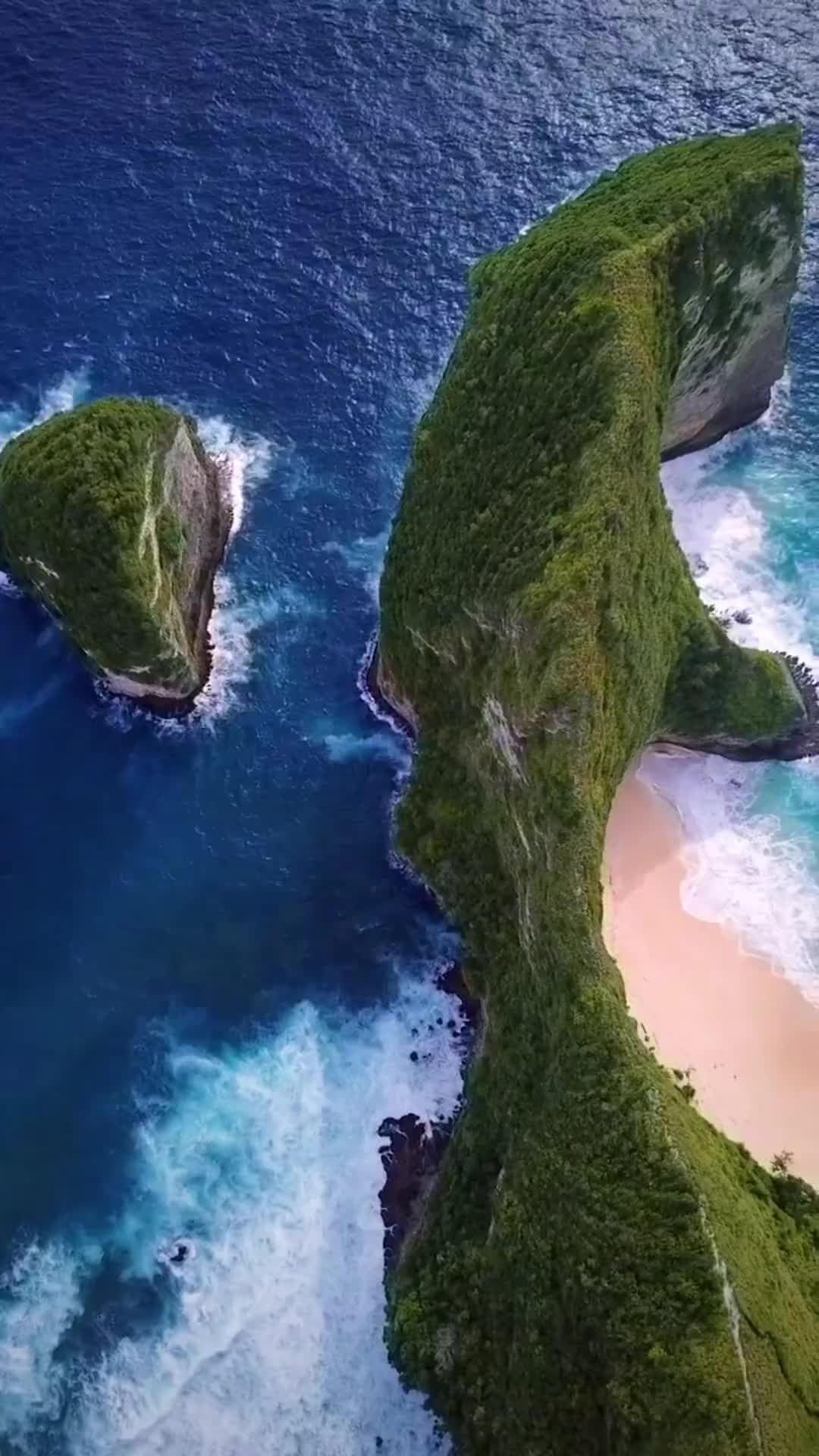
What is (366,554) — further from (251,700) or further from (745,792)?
(745,792)

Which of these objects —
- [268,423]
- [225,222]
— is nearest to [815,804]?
[268,423]

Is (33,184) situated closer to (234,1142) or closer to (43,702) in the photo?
(43,702)

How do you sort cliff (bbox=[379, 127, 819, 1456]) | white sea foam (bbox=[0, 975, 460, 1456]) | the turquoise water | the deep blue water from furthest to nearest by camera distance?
the turquoise water < the deep blue water < white sea foam (bbox=[0, 975, 460, 1456]) < cliff (bbox=[379, 127, 819, 1456])

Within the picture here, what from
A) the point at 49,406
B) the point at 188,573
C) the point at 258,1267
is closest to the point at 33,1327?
the point at 258,1267

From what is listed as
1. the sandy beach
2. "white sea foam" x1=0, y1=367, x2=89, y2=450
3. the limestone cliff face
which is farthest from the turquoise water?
"white sea foam" x1=0, y1=367, x2=89, y2=450

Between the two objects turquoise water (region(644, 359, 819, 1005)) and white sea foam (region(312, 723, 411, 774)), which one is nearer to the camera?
turquoise water (region(644, 359, 819, 1005))

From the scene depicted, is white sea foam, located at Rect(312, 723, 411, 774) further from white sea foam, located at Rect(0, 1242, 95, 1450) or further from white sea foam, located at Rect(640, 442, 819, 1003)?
white sea foam, located at Rect(0, 1242, 95, 1450)
